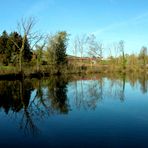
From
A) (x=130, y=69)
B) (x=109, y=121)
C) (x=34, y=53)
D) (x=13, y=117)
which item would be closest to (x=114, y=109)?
(x=109, y=121)

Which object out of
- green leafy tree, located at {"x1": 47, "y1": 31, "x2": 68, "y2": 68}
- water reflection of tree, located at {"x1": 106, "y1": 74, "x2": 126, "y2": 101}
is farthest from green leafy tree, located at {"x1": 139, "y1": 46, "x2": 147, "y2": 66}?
water reflection of tree, located at {"x1": 106, "y1": 74, "x2": 126, "y2": 101}

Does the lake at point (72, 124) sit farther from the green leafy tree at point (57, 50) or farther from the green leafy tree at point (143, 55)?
the green leafy tree at point (143, 55)

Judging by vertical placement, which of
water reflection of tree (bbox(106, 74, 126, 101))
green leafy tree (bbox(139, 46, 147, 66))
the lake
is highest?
green leafy tree (bbox(139, 46, 147, 66))

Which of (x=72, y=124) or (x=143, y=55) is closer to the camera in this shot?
(x=72, y=124)

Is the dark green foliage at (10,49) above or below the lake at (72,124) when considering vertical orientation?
above

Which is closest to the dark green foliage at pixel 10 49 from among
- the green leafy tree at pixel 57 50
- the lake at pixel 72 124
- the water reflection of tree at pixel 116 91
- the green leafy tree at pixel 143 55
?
the green leafy tree at pixel 57 50

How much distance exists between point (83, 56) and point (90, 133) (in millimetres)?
61720

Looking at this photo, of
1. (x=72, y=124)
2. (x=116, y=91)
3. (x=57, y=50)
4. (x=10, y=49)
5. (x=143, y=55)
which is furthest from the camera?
(x=143, y=55)

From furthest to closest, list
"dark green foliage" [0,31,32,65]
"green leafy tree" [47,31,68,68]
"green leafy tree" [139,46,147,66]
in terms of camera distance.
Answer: "green leafy tree" [139,46,147,66]
"green leafy tree" [47,31,68,68]
"dark green foliage" [0,31,32,65]

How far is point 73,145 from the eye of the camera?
25.4 feet

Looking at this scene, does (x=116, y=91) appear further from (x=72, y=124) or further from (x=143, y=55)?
(x=143, y=55)

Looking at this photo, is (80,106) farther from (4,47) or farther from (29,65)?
(4,47)

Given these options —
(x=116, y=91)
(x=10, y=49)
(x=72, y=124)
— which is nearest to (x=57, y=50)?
(x=10, y=49)

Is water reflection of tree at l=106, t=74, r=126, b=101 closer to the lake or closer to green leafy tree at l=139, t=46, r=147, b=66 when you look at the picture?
the lake
